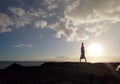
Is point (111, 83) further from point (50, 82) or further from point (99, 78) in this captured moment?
point (50, 82)

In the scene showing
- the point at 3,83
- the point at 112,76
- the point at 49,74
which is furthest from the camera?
the point at 112,76

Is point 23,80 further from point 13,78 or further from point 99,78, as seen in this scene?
point 99,78

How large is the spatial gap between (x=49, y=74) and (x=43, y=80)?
6.25ft

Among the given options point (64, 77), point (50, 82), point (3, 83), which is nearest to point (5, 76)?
point (3, 83)

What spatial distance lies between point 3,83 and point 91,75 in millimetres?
6729

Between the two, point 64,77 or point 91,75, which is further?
point 91,75

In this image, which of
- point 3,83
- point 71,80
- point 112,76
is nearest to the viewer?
point 3,83

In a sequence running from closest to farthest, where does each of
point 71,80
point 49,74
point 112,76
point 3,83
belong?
point 3,83 → point 71,80 → point 49,74 → point 112,76

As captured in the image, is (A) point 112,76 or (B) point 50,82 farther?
(A) point 112,76

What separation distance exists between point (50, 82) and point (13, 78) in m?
2.52

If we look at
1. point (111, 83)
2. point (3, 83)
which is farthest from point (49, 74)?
point (111, 83)

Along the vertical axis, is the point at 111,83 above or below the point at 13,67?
below

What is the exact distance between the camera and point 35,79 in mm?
14602

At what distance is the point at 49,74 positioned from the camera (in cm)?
1638
